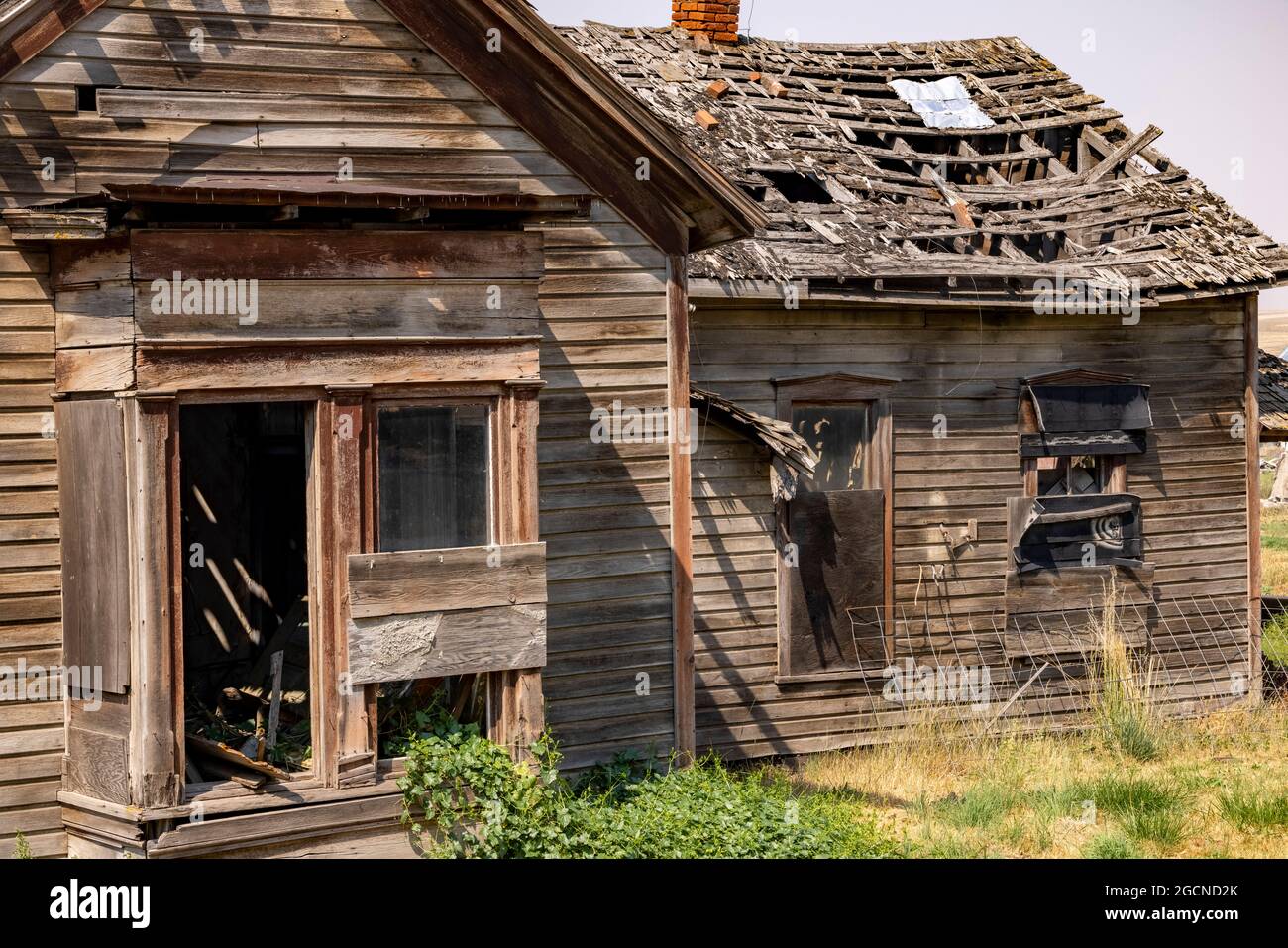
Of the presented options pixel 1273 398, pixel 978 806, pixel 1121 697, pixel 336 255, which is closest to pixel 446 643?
pixel 336 255

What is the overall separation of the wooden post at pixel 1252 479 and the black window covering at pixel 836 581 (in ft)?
13.9

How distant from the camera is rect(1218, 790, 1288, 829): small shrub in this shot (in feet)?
29.8

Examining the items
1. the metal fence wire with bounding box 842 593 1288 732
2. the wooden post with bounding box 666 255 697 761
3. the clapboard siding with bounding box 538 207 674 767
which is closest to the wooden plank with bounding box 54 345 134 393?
the clapboard siding with bounding box 538 207 674 767

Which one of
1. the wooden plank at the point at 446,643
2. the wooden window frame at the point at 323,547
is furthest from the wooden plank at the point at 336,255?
the wooden plank at the point at 446,643

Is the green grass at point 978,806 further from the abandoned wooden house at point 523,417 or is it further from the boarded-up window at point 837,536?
the boarded-up window at point 837,536

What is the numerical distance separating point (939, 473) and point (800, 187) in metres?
3.13

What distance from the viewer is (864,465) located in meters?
12.1

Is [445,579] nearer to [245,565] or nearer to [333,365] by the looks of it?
[333,365]

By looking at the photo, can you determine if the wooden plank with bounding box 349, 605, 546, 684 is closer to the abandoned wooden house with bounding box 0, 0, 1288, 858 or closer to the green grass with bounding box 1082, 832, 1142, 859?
the abandoned wooden house with bounding box 0, 0, 1288, 858

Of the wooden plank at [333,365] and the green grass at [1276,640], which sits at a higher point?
the wooden plank at [333,365]

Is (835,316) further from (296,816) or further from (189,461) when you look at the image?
(296,816)

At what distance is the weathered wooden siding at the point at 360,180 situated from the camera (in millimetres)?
7258

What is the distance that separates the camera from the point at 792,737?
11.6m

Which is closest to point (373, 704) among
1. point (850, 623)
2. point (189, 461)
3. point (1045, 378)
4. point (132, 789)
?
point (132, 789)
